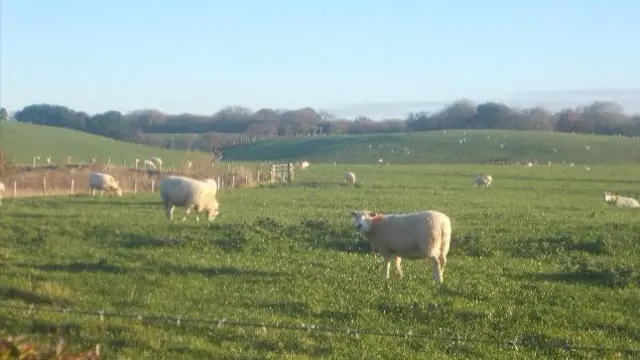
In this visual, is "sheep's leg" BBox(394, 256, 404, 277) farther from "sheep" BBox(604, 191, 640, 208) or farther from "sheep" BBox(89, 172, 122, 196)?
"sheep" BBox(89, 172, 122, 196)

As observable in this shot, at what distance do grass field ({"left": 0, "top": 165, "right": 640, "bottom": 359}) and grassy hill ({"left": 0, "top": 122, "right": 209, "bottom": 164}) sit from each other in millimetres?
71992

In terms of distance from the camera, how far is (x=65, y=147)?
370 ft

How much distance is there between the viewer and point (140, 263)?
2098cm

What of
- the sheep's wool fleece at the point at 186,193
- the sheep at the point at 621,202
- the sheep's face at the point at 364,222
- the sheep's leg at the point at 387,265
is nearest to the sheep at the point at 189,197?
the sheep's wool fleece at the point at 186,193

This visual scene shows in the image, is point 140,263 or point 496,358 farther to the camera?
point 140,263

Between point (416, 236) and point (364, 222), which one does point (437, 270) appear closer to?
point (416, 236)

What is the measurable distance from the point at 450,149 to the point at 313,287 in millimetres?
120316

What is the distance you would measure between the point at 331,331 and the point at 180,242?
11601 millimetres

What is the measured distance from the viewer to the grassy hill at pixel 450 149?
127812mm

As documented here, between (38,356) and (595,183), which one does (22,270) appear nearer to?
(38,356)

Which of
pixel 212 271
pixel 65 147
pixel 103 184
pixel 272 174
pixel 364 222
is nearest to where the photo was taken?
pixel 212 271

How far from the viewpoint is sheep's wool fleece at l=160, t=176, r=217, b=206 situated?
36.8 m

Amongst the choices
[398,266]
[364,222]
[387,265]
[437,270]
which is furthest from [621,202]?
[437,270]

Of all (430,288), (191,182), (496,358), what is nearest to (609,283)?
(430,288)
